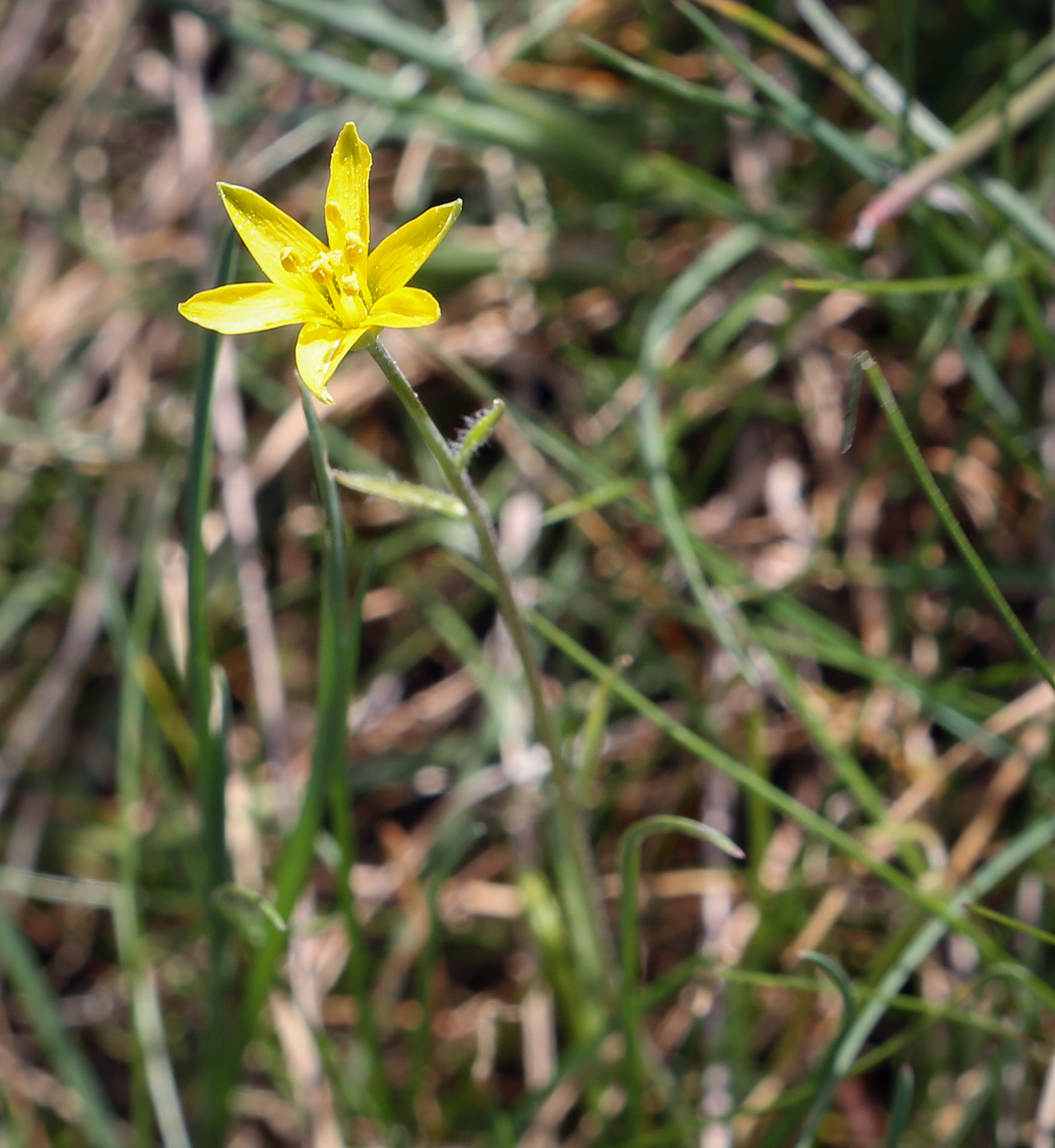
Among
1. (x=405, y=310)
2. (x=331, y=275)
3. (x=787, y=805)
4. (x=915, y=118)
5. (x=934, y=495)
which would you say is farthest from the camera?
(x=915, y=118)

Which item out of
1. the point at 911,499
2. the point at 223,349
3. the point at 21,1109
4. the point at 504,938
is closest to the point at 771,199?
the point at 911,499

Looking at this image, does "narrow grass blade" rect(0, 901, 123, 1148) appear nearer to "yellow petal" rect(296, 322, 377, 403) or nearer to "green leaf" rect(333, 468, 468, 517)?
"green leaf" rect(333, 468, 468, 517)

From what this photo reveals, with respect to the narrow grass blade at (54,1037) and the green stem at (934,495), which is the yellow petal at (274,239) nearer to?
the green stem at (934,495)

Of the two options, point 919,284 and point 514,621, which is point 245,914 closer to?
point 514,621

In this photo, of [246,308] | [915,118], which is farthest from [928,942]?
[915,118]

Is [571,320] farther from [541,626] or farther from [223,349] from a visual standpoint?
[541,626]

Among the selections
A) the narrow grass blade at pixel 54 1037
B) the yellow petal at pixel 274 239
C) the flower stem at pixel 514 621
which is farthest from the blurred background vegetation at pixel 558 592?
the yellow petal at pixel 274 239
